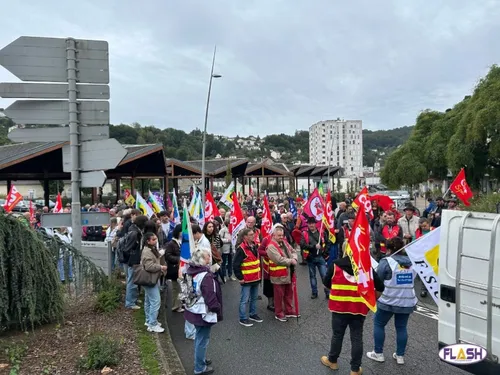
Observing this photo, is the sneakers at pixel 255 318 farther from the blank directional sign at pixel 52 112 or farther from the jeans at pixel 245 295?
the blank directional sign at pixel 52 112

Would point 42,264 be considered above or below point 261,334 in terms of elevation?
above

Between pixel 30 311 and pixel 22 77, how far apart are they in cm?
306

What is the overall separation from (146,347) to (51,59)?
4.06 m

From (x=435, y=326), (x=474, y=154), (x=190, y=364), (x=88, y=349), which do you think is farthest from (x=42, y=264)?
(x=474, y=154)

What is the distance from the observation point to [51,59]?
19.7ft

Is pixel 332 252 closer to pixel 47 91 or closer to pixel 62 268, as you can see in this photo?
pixel 62 268

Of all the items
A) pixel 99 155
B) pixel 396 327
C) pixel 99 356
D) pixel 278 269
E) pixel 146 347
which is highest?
pixel 99 155

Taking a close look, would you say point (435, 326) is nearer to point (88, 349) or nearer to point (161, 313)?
point (161, 313)

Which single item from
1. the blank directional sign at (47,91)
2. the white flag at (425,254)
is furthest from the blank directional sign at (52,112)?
the white flag at (425,254)

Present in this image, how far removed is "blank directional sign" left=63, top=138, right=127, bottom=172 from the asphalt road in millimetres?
2805

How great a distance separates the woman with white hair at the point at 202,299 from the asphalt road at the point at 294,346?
0.66 metres

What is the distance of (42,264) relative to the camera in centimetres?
593

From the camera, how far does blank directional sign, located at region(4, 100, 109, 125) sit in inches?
234

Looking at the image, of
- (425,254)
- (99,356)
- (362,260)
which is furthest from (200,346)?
(425,254)
